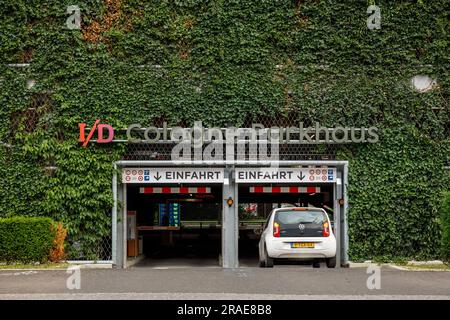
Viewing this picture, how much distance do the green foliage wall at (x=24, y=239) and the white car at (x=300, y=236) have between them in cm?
555

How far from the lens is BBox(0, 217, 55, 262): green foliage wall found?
55.3 ft

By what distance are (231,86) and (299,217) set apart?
14.1 ft

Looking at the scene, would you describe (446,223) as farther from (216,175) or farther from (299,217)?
(216,175)

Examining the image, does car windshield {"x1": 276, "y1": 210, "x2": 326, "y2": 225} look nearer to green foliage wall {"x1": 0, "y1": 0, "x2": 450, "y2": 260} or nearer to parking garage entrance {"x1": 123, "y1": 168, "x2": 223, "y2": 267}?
green foliage wall {"x1": 0, "y1": 0, "x2": 450, "y2": 260}

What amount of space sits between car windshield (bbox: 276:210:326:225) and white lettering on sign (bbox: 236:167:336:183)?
7.07 ft

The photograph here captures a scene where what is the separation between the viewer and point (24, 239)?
16.9 meters

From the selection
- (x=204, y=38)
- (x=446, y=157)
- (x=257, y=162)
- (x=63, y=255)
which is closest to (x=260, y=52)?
(x=204, y=38)

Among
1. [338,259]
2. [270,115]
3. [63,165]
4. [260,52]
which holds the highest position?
[260,52]

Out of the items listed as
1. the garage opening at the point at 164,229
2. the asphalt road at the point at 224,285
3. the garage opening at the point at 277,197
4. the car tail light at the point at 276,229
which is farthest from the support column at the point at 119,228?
the car tail light at the point at 276,229

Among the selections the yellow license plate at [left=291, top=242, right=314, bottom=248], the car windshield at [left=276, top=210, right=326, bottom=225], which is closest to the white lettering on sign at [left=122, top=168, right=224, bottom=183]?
the car windshield at [left=276, top=210, right=326, bottom=225]

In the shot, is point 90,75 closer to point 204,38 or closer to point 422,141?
point 204,38

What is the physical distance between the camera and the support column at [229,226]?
61.8 feet

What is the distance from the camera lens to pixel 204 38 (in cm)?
1886

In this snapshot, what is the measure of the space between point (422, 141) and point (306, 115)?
323 centimetres
